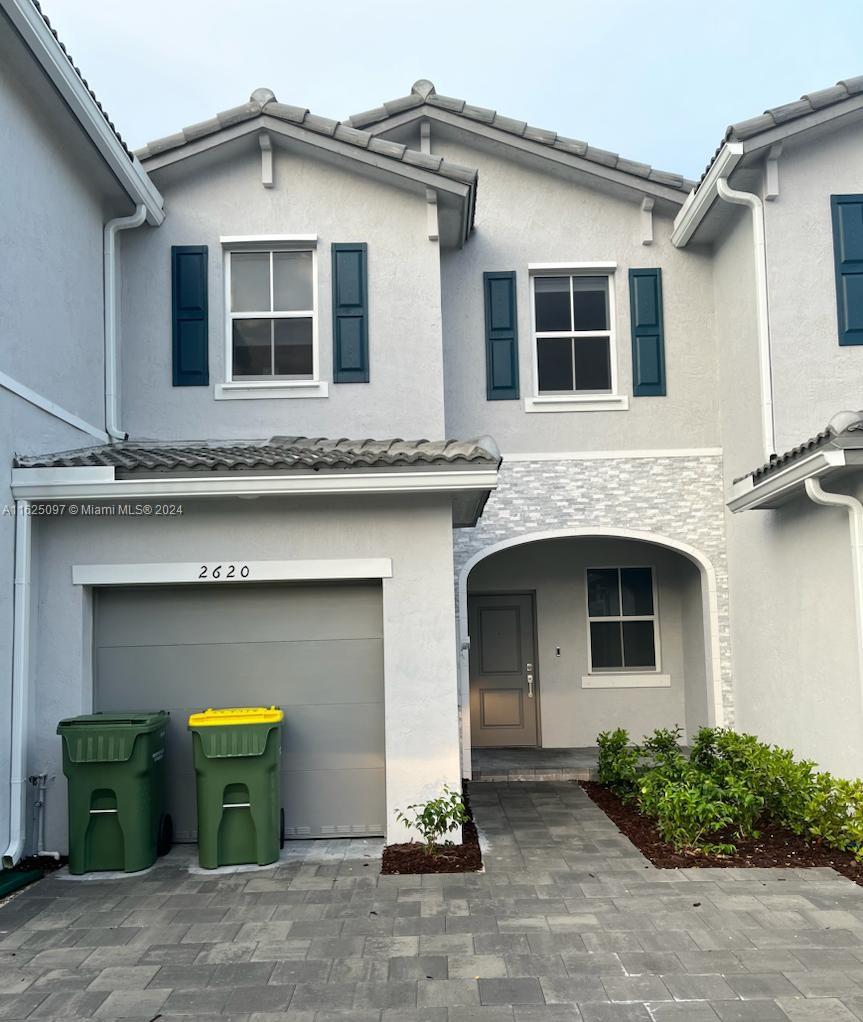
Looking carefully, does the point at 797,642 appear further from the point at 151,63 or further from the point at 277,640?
the point at 151,63

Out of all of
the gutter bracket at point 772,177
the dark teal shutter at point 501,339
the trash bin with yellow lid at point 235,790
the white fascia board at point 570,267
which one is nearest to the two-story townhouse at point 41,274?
the trash bin with yellow lid at point 235,790

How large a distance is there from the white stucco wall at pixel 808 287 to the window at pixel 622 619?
11.0 ft

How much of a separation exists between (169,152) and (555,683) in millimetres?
7753

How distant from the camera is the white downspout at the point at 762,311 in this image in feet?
30.2

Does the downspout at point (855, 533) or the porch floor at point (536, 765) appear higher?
the downspout at point (855, 533)

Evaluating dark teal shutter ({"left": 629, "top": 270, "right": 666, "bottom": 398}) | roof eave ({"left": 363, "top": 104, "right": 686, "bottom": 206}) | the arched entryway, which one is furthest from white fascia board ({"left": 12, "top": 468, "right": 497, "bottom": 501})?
roof eave ({"left": 363, "top": 104, "right": 686, "bottom": 206})

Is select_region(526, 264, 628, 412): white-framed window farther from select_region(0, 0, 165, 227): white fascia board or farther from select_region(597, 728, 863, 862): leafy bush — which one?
select_region(597, 728, 863, 862): leafy bush

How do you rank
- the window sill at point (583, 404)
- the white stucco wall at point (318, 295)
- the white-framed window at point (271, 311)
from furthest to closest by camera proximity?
the window sill at point (583, 404) < the white-framed window at point (271, 311) < the white stucco wall at point (318, 295)

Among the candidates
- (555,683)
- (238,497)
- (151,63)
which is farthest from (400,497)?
(151,63)

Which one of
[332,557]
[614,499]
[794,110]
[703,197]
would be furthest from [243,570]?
[794,110]

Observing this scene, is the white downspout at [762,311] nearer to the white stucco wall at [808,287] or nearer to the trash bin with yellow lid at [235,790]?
the white stucco wall at [808,287]

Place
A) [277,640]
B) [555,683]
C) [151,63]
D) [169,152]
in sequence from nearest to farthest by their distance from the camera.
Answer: [277,640], [169,152], [555,683], [151,63]

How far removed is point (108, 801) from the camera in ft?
22.6

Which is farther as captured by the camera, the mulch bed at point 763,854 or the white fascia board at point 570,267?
the white fascia board at point 570,267
